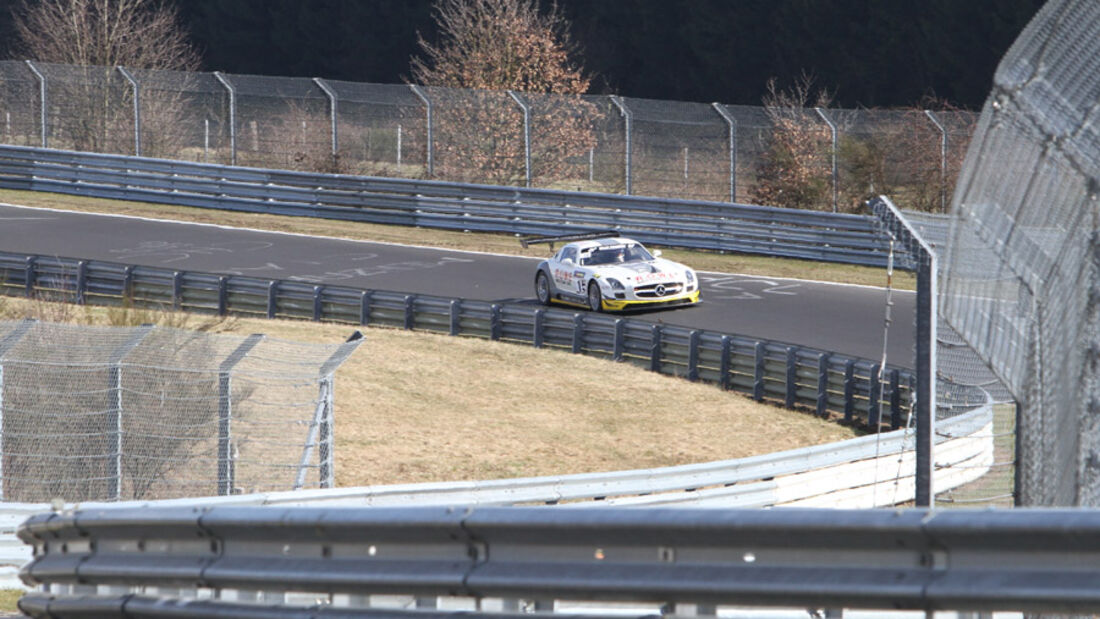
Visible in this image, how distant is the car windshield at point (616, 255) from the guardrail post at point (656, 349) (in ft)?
8.93

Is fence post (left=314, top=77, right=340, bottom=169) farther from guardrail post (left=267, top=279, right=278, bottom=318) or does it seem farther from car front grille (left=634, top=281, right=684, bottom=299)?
car front grille (left=634, top=281, right=684, bottom=299)

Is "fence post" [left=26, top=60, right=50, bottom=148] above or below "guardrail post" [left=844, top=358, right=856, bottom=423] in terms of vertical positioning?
above

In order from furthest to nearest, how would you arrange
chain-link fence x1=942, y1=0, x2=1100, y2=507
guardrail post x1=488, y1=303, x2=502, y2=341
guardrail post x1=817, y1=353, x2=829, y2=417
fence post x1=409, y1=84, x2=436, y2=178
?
fence post x1=409, y1=84, x2=436, y2=178 < guardrail post x1=488, y1=303, x2=502, y2=341 < guardrail post x1=817, y1=353, x2=829, y2=417 < chain-link fence x1=942, y1=0, x2=1100, y2=507

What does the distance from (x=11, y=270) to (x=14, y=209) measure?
9.67 metres

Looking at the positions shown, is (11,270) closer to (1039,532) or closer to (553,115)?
(553,115)

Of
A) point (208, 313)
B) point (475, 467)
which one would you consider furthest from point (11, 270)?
point (475, 467)

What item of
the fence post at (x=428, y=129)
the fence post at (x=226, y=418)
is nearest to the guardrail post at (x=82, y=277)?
the fence post at (x=428, y=129)

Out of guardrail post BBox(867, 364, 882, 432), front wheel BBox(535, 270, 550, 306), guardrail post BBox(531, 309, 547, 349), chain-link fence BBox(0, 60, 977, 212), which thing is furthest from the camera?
chain-link fence BBox(0, 60, 977, 212)

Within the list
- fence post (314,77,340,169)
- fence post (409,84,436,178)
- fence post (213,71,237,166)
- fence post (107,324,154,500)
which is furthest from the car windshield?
fence post (213,71,237,166)

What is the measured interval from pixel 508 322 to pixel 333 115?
15.0 metres

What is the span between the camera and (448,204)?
1308 inches

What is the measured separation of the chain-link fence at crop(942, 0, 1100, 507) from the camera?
5.37 m

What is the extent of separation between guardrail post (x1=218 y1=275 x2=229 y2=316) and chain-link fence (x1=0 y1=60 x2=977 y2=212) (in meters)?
11.0

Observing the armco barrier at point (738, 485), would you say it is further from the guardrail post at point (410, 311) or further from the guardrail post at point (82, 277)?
the guardrail post at point (82, 277)
